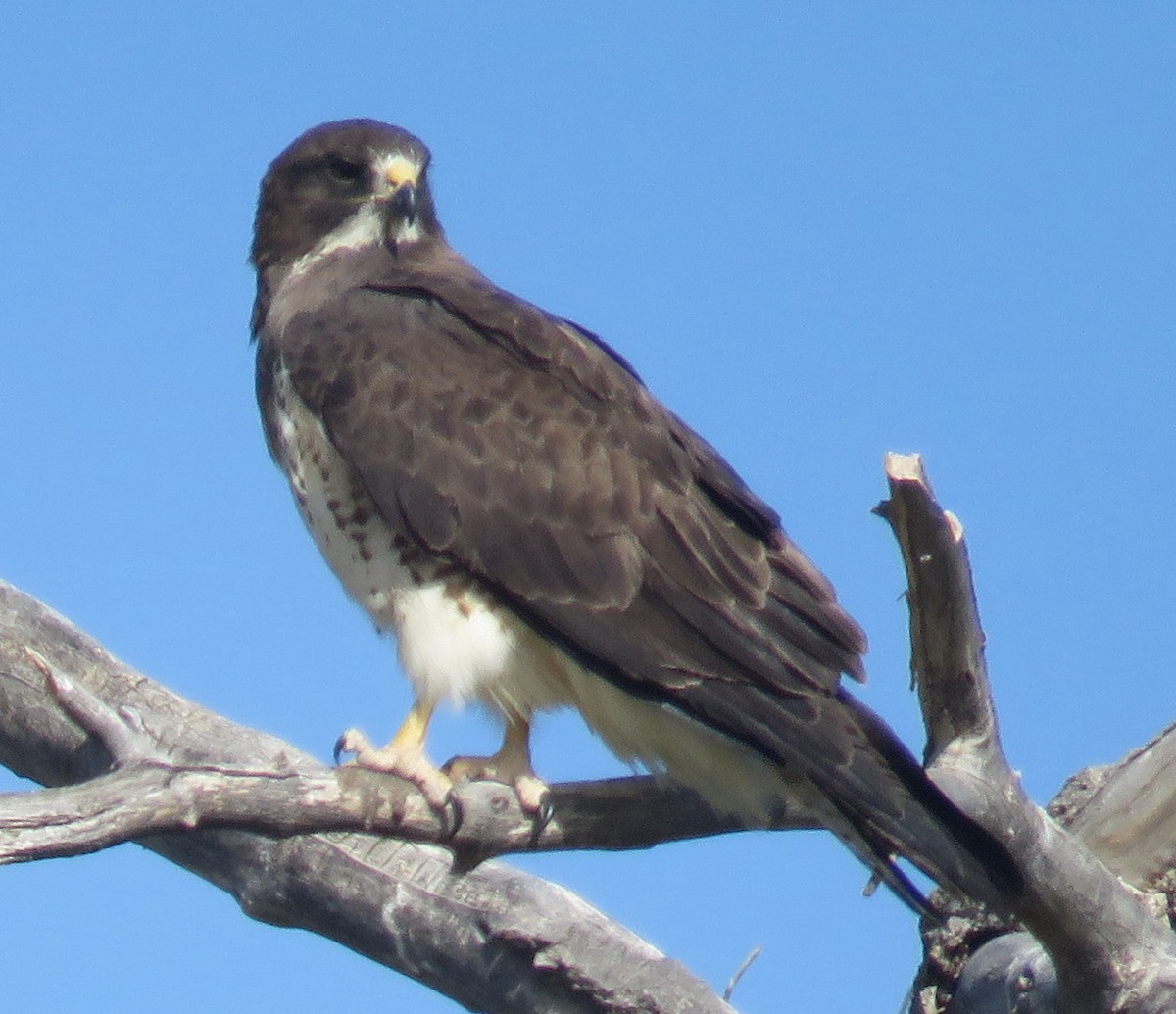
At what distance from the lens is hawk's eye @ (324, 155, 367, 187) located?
5.98 metres

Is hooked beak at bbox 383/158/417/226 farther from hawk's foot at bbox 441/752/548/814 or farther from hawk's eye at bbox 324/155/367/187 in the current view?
hawk's foot at bbox 441/752/548/814

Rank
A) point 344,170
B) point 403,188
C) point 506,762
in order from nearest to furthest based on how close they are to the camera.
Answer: point 506,762
point 403,188
point 344,170

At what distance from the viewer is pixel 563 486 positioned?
501 centimetres

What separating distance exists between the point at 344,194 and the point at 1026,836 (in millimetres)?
2853

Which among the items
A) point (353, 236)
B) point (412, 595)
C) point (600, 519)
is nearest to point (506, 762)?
point (412, 595)

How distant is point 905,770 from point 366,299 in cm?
209

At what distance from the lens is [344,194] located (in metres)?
5.98

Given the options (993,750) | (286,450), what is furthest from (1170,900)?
(286,450)

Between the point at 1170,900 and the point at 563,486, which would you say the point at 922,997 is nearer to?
the point at 1170,900

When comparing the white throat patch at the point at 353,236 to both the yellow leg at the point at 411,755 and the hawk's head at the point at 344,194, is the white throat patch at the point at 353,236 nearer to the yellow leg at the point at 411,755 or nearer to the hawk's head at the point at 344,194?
the hawk's head at the point at 344,194

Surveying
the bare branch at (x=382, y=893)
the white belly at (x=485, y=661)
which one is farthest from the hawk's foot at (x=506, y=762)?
the bare branch at (x=382, y=893)

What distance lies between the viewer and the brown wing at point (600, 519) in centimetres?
448

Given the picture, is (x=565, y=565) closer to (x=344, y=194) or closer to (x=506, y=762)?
(x=506, y=762)

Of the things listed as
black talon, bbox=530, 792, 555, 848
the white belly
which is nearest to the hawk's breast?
the white belly
